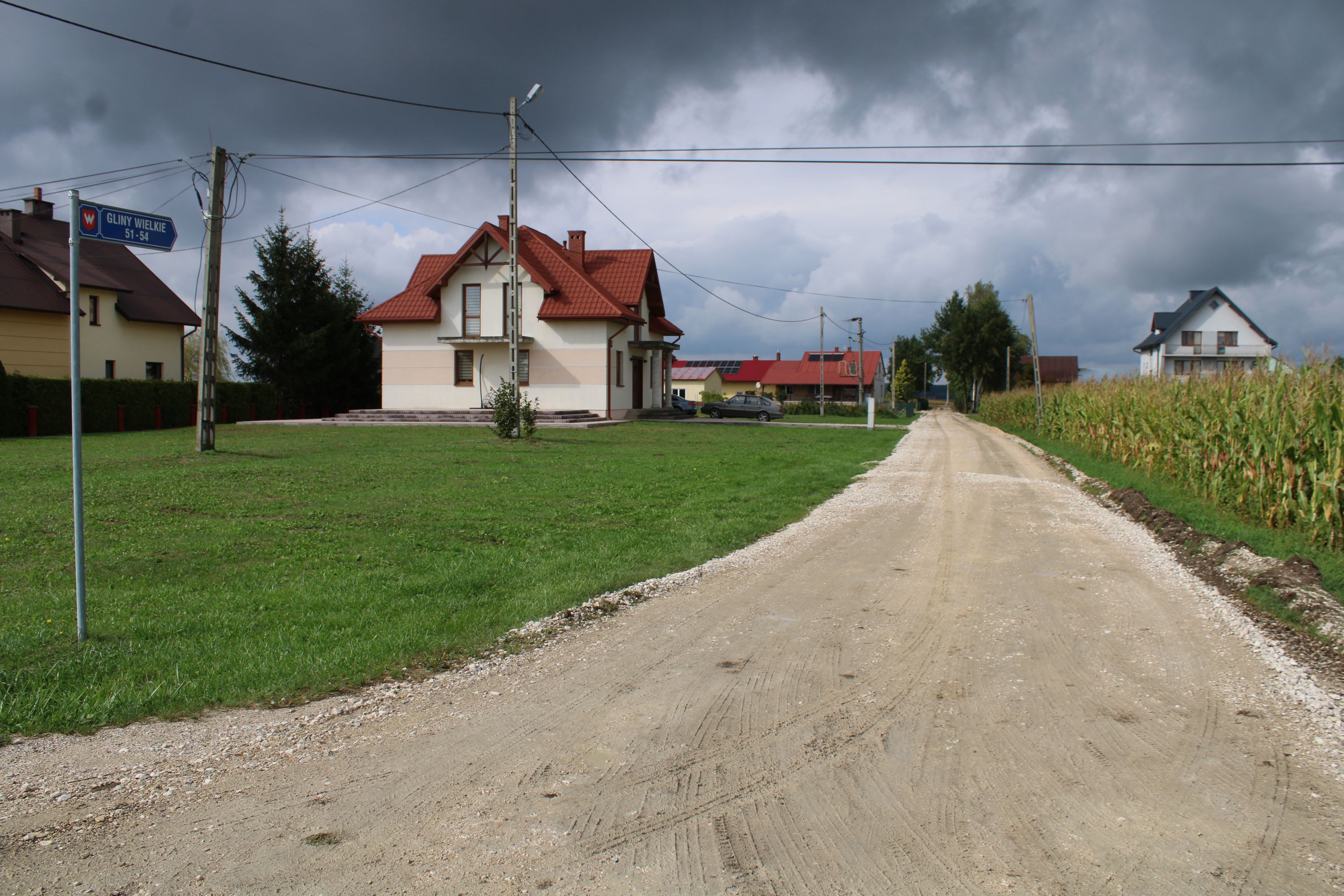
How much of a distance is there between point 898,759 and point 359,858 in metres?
2.37

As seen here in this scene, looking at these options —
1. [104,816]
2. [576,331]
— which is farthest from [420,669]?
[576,331]

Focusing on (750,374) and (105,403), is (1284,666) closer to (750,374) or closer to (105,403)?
(105,403)

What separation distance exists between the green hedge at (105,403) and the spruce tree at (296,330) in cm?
Result: 393

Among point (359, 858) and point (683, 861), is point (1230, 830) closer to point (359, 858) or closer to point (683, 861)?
point (683, 861)

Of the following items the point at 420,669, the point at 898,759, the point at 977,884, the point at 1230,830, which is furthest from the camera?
the point at 420,669

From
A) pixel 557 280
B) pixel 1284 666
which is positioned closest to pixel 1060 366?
pixel 557 280

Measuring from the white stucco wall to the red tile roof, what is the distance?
61.0 m

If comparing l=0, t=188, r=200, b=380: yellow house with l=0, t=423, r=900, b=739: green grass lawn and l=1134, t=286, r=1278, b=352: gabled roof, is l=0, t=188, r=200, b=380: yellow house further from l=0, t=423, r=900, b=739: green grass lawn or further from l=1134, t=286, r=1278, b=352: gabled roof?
l=1134, t=286, r=1278, b=352: gabled roof

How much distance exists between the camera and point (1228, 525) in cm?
1021

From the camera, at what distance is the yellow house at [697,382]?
9212cm

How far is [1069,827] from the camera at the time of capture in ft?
10.9

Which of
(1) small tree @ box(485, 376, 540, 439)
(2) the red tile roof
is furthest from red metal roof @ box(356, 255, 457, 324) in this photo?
(2) the red tile roof

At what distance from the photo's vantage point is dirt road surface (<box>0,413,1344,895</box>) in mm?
3037

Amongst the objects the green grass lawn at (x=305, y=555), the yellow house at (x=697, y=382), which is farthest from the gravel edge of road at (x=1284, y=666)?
the yellow house at (x=697, y=382)
